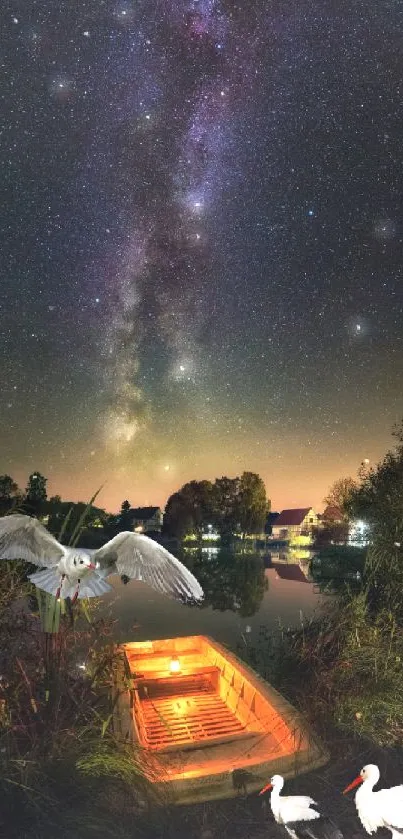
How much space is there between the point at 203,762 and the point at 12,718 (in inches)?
81.0

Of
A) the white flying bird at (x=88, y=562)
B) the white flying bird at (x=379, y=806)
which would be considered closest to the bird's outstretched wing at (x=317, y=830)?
the white flying bird at (x=379, y=806)

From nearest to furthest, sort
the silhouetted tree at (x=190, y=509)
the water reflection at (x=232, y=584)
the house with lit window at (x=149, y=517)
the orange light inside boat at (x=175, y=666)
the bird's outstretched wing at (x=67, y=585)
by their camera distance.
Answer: the bird's outstretched wing at (x=67, y=585)
the orange light inside boat at (x=175, y=666)
the water reflection at (x=232, y=584)
the silhouetted tree at (x=190, y=509)
the house with lit window at (x=149, y=517)

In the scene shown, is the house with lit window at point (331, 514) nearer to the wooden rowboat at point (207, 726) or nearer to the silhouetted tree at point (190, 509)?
the silhouetted tree at point (190, 509)

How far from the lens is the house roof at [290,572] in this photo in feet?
127

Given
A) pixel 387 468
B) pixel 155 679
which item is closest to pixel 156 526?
pixel 387 468

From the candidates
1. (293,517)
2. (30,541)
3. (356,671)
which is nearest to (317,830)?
(30,541)

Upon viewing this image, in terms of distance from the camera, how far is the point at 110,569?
17.9ft

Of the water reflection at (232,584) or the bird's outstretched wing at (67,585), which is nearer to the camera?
the bird's outstretched wing at (67,585)

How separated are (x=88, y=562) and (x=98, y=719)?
220 centimetres

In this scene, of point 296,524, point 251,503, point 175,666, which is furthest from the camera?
point 296,524

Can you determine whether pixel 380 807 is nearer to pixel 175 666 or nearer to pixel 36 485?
pixel 175 666

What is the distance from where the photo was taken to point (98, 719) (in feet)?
20.0

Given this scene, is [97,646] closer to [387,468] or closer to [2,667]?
[2,667]

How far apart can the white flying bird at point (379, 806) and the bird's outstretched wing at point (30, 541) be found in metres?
3.30
